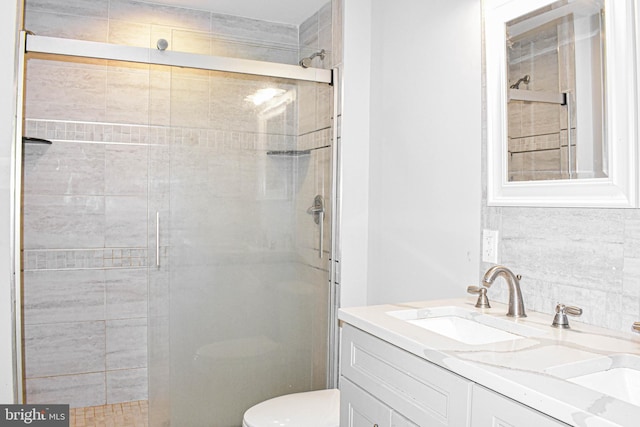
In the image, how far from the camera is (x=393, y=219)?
2344 mm

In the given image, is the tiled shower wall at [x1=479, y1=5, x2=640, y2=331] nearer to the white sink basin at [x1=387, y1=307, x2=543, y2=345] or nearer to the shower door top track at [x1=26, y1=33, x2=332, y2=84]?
the white sink basin at [x1=387, y1=307, x2=543, y2=345]

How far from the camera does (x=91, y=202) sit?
2.96 meters

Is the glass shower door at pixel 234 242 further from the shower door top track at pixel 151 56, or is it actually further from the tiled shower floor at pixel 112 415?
the tiled shower floor at pixel 112 415

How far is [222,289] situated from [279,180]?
57cm

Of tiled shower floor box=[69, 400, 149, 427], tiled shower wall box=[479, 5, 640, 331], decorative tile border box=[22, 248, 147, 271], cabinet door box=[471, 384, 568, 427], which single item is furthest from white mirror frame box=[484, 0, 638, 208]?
tiled shower floor box=[69, 400, 149, 427]

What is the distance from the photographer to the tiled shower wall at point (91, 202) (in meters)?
2.86

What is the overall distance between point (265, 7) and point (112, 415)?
2.53m

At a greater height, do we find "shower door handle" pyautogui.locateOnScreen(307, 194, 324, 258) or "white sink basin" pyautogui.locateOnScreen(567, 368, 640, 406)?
"shower door handle" pyautogui.locateOnScreen(307, 194, 324, 258)

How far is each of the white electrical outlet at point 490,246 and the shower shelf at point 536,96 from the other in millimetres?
451

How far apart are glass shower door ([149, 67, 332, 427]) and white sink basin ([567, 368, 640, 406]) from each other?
60.6 inches

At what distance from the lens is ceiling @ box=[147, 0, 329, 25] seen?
9.23 ft

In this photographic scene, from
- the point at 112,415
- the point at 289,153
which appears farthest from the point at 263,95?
the point at 112,415

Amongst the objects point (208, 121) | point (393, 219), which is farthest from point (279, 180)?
point (393, 219)

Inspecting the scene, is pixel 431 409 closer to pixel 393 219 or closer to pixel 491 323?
pixel 491 323
